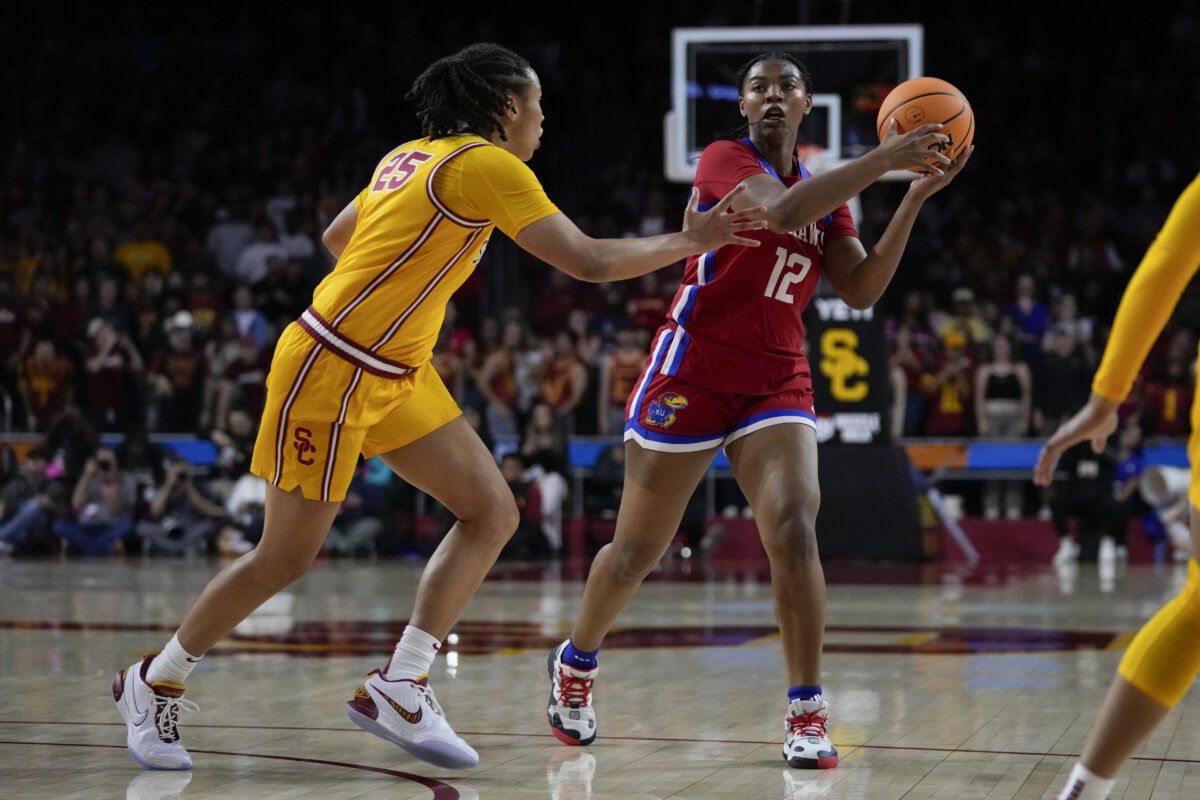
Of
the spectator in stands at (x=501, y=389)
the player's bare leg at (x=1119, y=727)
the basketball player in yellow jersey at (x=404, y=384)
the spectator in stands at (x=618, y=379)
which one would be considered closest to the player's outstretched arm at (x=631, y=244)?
the basketball player in yellow jersey at (x=404, y=384)

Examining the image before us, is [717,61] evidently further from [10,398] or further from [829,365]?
[10,398]

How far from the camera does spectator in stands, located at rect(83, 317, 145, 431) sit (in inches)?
666

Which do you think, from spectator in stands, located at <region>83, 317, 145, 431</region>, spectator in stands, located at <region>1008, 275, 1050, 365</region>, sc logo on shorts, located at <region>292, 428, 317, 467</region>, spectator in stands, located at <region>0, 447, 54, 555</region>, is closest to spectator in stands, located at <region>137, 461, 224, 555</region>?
spectator in stands, located at <region>0, 447, 54, 555</region>

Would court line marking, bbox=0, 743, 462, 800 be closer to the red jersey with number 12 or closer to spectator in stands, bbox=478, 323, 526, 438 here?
the red jersey with number 12

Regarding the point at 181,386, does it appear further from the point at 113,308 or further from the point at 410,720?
the point at 410,720

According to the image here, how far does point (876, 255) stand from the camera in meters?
5.08

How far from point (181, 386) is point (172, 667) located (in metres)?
12.4

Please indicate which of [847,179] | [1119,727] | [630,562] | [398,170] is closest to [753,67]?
[847,179]

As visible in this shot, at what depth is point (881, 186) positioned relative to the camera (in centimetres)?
1819

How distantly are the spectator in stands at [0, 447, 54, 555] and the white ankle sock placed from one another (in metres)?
11.5

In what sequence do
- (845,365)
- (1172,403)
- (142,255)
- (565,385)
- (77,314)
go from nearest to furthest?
(845,365), (1172,403), (565,385), (77,314), (142,255)

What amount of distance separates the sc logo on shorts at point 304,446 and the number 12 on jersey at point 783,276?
1.45m

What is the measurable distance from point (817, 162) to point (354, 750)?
30.1 feet

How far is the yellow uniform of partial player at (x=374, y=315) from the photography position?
4.71 m
